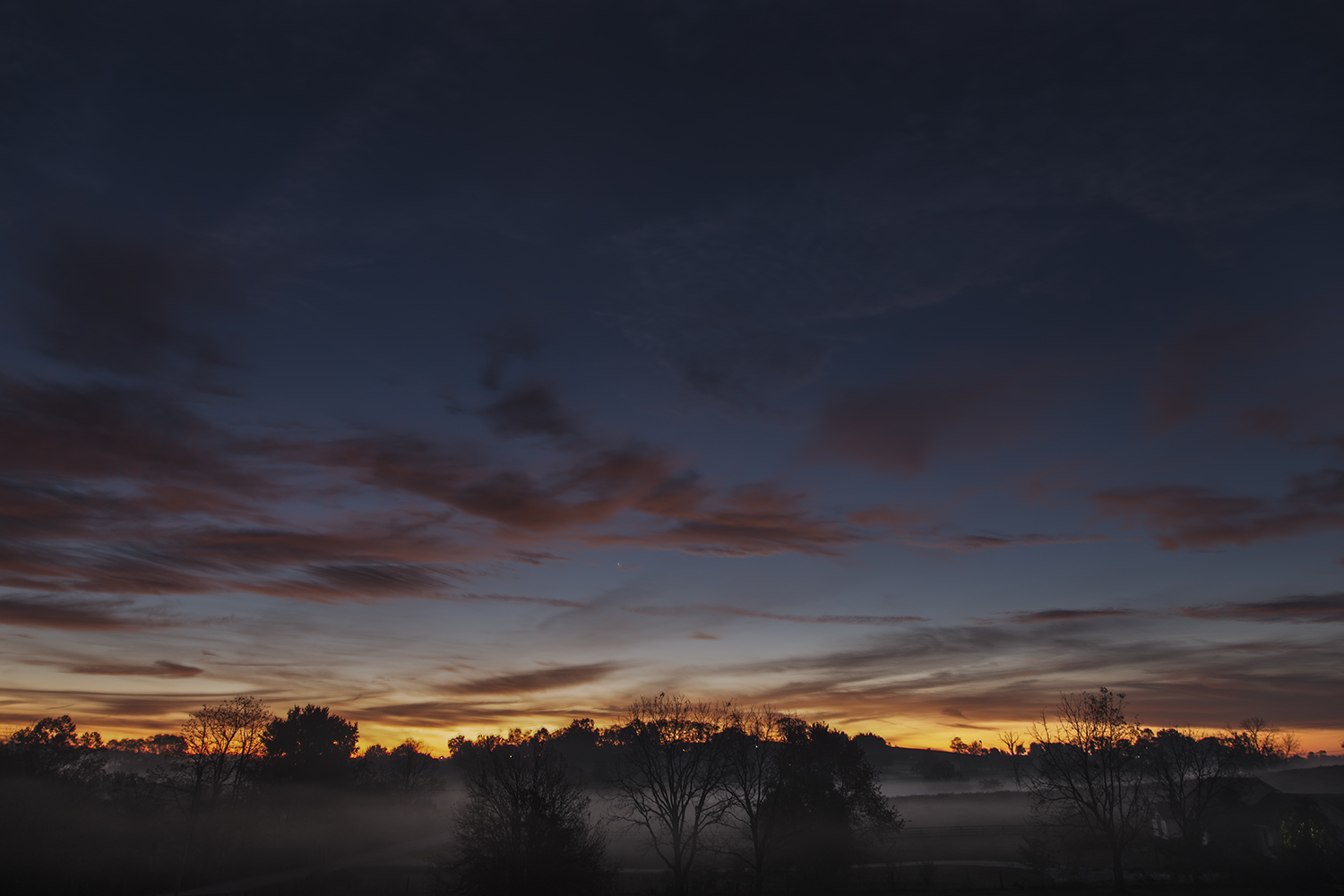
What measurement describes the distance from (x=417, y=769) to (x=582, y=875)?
90105mm

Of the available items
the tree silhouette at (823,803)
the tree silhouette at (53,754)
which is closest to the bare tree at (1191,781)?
the tree silhouette at (823,803)

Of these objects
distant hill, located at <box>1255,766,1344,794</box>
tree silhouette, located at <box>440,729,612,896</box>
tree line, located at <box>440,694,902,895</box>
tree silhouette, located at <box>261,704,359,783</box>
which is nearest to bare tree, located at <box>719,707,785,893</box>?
tree line, located at <box>440,694,902,895</box>

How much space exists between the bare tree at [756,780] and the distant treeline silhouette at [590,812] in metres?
0.23

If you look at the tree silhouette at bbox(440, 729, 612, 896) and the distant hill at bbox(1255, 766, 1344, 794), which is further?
the distant hill at bbox(1255, 766, 1344, 794)

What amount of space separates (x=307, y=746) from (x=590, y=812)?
43977mm

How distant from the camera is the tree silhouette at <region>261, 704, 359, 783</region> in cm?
8638

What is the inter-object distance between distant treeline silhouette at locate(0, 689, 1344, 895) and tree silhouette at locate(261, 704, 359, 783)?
0.22 m

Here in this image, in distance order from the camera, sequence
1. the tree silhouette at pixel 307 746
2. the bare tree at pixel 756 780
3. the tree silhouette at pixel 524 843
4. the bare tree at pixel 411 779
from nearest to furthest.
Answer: the tree silhouette at pixel 524 843, the bare tree at pixel 756 780, the tree silhouette at pixel 307 746, the bare tree at pixel 411 779

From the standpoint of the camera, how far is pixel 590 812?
Result: 65562 millimetres

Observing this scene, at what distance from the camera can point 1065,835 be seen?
79.2 meters

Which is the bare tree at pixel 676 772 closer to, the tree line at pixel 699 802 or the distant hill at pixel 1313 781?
the tree line at pixel 699 802

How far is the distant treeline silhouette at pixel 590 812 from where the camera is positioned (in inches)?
1764

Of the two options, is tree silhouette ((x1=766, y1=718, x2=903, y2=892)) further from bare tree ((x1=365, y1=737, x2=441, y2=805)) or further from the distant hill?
the distant hill

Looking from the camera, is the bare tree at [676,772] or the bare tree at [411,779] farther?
the bare tree at [411,779]
